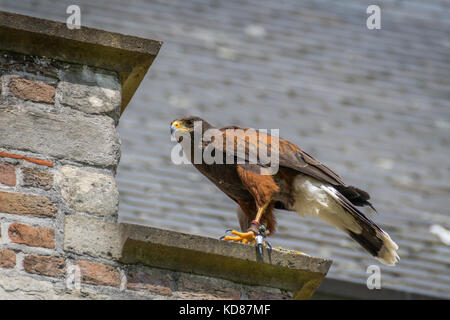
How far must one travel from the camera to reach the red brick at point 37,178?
3.75m

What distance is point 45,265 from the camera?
3.58 metres

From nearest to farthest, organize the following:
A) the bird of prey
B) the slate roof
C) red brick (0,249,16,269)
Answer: red brick (0,249,16,269) < the bird of prey < the slate roof

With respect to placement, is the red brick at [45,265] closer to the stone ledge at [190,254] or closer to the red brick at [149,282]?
the stone ledge at [190,254]

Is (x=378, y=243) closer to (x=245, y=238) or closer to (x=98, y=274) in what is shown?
(x=245, y=238)

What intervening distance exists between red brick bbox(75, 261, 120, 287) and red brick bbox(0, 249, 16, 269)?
0.25 meters

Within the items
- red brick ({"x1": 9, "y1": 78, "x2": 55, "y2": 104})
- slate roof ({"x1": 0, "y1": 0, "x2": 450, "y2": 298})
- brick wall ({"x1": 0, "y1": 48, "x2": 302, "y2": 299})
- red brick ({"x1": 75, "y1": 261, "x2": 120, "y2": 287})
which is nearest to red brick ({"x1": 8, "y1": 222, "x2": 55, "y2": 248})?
brick wall ({"x1": 0, "y1": 48, "x2": 302, "y2": 299})

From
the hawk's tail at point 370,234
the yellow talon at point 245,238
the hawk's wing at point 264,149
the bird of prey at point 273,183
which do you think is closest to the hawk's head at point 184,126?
the bird of prey at point 273,183

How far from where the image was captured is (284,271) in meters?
3.78

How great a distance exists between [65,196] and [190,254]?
1.92 feet

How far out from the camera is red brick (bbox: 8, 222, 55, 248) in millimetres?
3600

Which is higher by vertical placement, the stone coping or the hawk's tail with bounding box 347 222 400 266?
the hawk's tail with bounding box 347 222 400 266

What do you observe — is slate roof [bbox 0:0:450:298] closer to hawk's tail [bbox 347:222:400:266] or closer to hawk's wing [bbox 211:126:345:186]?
hawk's tail [bbox 347:222:400:266]

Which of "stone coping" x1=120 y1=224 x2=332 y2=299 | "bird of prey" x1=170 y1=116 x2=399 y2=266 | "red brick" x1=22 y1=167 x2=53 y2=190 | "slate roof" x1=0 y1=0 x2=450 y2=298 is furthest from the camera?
"slate roof" x1=0 y1=0 x2=450 y2=298
